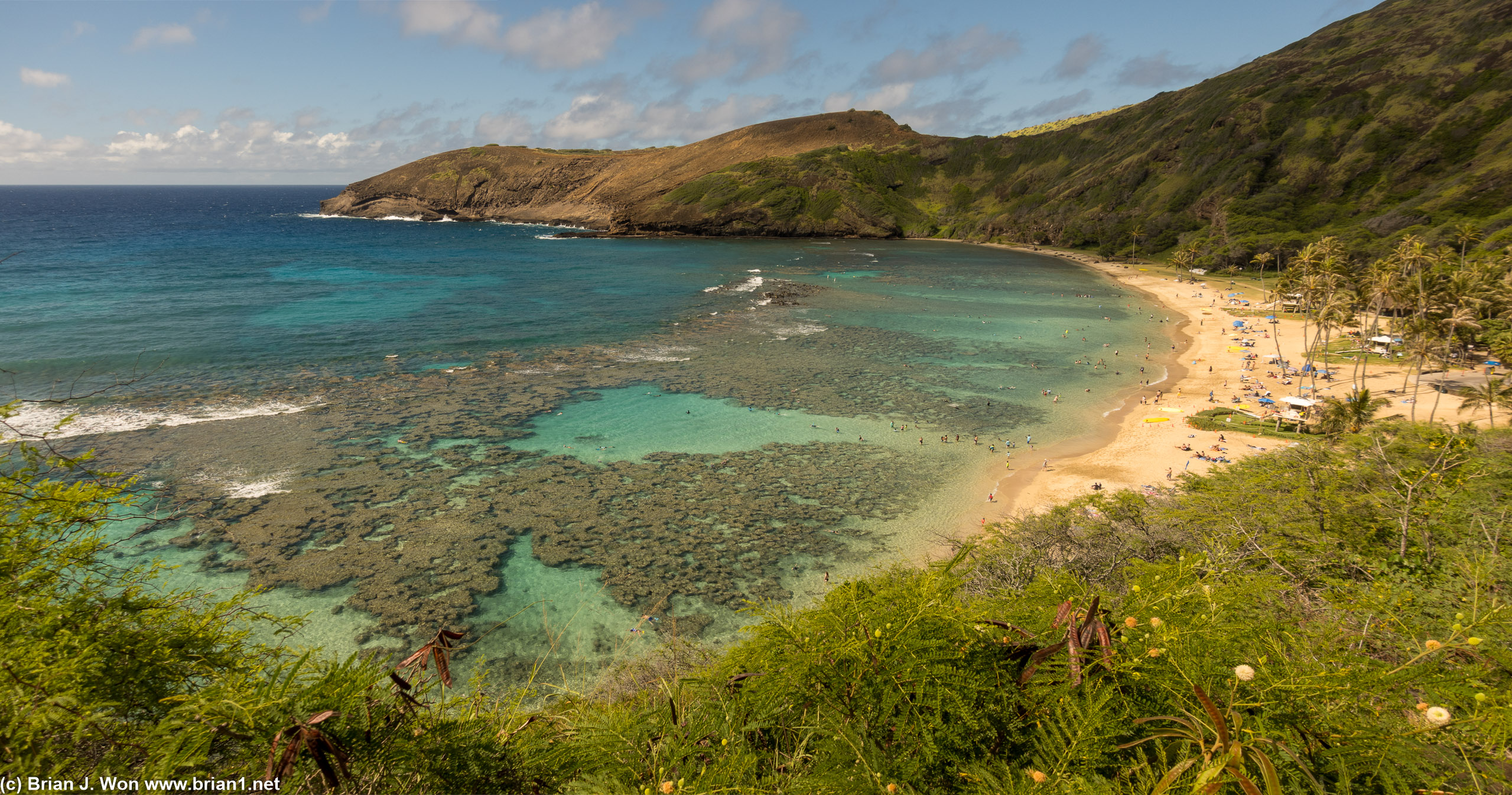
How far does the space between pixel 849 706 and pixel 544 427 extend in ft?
109

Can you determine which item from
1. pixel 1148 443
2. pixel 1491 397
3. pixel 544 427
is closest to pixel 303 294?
pixel 544 427

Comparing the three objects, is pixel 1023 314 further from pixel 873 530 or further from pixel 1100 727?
pixel 1100 727

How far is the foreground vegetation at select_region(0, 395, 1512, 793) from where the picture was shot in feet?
12.1

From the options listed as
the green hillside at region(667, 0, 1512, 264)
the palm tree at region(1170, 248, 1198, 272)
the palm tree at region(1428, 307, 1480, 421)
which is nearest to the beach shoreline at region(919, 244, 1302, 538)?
the palm tree at region(1428, 307, 1480, 421)

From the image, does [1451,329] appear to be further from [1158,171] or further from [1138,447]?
[1158,171]

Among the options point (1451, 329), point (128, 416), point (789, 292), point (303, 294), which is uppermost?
point (789, 292)

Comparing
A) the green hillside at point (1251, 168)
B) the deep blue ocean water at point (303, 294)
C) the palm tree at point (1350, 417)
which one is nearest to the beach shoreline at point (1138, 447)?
the palm tree at point (1350, 417)

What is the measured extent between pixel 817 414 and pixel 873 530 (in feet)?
45.1

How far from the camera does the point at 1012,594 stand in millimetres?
6977

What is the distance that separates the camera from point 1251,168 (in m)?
106

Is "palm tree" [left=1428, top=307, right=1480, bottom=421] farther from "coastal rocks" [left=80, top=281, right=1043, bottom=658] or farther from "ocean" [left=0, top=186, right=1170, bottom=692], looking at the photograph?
"coastal rocks" [left=80, top=281, right=1043, bottom=658]

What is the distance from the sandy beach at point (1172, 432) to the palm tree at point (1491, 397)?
3.68 ft

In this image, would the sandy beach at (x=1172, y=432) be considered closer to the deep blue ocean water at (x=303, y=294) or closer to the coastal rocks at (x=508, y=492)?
the coastal rocks at (x=508, y=492)

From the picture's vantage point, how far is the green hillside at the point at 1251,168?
288ft
